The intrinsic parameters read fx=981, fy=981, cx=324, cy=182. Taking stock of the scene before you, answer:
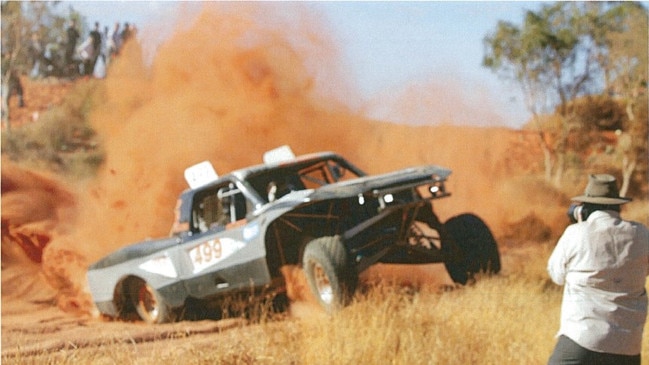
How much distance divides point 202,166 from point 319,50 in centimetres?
715

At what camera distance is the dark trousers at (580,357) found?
5.52m

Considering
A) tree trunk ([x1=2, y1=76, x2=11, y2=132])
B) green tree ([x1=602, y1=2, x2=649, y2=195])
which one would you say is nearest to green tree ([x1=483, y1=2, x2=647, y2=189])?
green tree ([x1=602, y1=2, x2=649, y2=195])

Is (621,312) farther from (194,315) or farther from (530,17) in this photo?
(530,17)

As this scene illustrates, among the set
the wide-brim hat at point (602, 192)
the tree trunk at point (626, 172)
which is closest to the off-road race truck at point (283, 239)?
the wide-brim hat at point (602, 192)

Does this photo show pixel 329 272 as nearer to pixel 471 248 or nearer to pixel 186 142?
pixel 471 248

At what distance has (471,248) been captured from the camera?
11367 mm

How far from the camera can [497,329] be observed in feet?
30.5

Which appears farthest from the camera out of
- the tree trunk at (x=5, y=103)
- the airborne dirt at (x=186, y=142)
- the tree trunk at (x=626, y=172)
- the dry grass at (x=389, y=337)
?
the tree trunk at (x=5, y=103)

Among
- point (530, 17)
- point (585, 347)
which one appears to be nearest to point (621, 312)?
point (585, 347)

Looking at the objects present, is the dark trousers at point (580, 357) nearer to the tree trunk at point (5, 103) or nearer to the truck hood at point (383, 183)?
the truck hood at point (383, 183)

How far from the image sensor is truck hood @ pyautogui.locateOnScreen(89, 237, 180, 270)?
1124 cm

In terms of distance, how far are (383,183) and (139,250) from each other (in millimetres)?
3118

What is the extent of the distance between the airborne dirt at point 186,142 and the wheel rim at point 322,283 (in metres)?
4.64

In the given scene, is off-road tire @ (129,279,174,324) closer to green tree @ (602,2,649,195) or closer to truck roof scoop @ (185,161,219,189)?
truck roof scoop @ (185,161,219,189)
